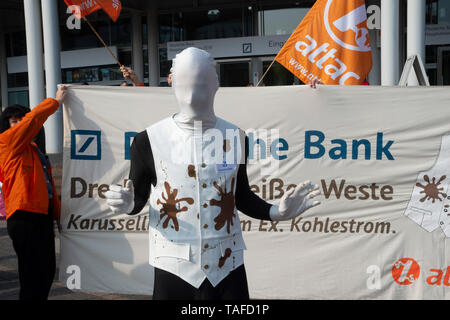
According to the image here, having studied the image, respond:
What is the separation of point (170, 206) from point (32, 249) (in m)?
1.67

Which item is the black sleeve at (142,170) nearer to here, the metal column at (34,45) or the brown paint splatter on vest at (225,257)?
the brown paint splatter on vest at (225,257)

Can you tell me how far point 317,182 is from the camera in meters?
4.20

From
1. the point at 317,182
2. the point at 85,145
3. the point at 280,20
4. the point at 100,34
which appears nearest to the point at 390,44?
the point at 317,182

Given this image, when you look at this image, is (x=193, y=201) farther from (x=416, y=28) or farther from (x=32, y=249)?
(x=416, y=28)

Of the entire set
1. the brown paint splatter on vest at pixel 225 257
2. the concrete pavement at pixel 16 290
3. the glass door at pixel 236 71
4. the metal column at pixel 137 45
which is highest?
the metal column at pixel 137 45

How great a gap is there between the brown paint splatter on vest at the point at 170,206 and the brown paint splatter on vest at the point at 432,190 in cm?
244

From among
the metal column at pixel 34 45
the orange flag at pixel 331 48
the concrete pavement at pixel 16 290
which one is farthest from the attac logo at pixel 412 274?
the metal column at pixel 34 45

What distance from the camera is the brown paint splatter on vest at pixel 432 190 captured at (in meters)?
A: 4.12

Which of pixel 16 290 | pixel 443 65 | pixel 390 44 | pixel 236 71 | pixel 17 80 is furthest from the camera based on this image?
pixel 17 80

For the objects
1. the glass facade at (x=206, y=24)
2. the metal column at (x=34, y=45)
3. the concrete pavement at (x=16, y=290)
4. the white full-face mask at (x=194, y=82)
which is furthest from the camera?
the glass facade at (x=206, y=24)

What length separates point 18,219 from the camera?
11.9ft

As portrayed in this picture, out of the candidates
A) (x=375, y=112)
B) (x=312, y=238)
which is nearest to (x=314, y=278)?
(x=312, y=238)

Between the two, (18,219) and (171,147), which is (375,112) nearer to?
(171,147)

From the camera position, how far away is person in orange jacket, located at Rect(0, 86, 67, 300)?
3590mm
